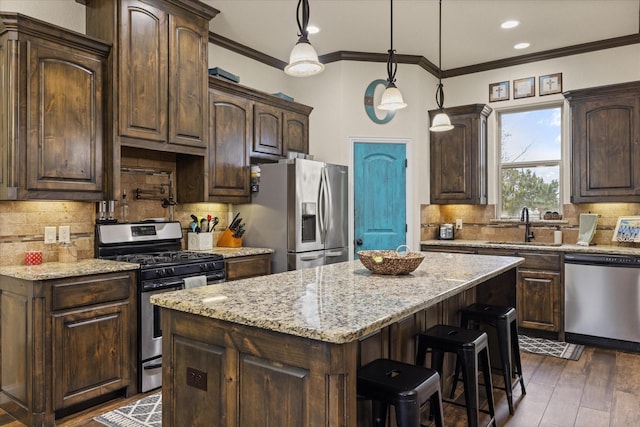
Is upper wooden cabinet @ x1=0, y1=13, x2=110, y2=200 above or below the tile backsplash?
above

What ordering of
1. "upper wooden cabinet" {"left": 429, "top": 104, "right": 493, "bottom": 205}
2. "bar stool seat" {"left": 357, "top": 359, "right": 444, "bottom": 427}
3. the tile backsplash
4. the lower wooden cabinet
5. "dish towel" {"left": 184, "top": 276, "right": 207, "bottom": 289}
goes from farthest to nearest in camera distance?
"upper wooden cabinet" {"left": 429, "top": 104, "right": 493, "bottom": 205}
the tile backsplash
the lower wooden cabinet
"dish towel" {"left": 184, "top": 276, "right": 207, "bottom": 289}
"bar stool seat" {"left": 357, "top": 359, "right": 444, "bottom": 427}

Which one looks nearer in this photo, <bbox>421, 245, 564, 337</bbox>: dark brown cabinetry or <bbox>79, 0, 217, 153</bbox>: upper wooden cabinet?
<bbox>79, 0, 217, 153</bbox>: upper wooden cabinet

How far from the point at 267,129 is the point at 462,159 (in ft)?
7.58

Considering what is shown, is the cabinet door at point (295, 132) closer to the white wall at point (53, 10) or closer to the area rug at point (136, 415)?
the white wall at point (53, 10)

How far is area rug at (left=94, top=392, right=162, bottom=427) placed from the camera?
2665mm

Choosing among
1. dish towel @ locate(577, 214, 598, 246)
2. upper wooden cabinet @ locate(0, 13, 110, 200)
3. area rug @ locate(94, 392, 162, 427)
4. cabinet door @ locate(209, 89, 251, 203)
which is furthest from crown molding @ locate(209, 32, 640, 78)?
area rug @ locate(94, 392, 162, 427)

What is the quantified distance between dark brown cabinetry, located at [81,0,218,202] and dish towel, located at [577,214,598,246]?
3.84 metres

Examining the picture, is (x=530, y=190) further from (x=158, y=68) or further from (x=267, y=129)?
(x=158, y=68)

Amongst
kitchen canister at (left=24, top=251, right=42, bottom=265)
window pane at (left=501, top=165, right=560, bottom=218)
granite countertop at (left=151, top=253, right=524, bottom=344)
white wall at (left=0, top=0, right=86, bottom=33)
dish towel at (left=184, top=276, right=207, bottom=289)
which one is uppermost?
white wall at (left=0, top=0, right=86, bottom=33)

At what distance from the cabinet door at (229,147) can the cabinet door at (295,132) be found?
546mm

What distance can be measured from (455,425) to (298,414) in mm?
1589

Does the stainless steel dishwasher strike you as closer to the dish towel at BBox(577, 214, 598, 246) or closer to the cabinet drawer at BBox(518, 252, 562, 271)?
the cabinet drawer at BBox(518, 252, 562, 271)

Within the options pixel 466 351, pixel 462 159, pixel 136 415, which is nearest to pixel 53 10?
pixel 136 415

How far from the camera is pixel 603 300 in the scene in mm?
4086
